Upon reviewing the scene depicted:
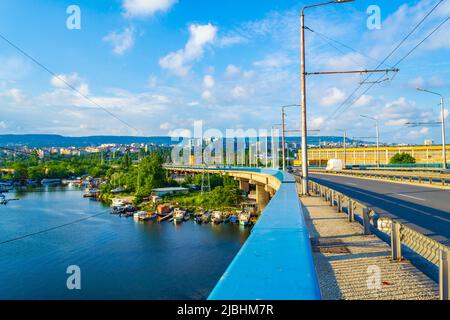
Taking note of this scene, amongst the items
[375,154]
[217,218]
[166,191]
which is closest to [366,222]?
[217,218]

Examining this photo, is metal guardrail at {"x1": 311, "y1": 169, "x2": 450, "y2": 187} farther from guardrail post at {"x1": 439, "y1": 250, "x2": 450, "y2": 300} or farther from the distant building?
the distant building

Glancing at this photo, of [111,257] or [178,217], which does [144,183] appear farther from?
[111,257]

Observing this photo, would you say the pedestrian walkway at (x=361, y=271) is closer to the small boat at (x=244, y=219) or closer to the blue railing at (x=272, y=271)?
the blue railing at (x=272, y=271)

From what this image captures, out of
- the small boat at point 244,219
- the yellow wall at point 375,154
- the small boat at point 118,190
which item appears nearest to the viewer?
the small boat at point 244,219

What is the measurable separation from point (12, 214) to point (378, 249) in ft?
188

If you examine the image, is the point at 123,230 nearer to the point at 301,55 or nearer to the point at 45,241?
the point at 45,241

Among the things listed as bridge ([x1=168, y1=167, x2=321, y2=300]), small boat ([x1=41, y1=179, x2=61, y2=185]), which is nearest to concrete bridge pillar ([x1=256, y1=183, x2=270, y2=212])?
bridge ([x1=168, y1=167, x2=321, y2=300])

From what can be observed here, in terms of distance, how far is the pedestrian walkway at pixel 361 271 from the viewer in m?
3.96

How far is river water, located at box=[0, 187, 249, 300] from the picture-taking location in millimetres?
24016

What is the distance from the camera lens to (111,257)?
3044 centimetres

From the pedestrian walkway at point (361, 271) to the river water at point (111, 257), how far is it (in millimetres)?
17937

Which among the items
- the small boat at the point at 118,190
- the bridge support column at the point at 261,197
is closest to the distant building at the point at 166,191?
the small boat at the point at 118,190

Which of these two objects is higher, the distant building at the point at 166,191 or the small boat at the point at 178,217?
the distant building at the point at 166,191
